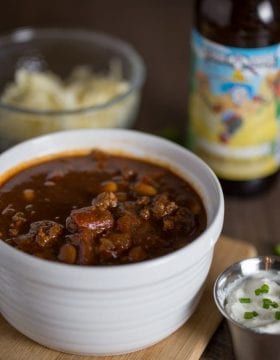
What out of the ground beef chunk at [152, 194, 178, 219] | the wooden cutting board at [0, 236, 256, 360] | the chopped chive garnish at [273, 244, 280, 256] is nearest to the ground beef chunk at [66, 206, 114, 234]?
the ground beef chunk at [152, 194, 178, 219]

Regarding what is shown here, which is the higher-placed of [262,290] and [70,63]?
[262,290]

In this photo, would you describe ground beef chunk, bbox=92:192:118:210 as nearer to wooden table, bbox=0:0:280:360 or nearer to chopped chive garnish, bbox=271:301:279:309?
chopped chive garnish, bbox=271:301:279:309

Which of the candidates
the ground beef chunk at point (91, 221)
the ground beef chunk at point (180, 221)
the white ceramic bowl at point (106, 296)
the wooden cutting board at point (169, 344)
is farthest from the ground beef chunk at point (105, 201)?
the wooden cutting board at point (169, 344)

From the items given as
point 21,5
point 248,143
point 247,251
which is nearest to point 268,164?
point 248,143

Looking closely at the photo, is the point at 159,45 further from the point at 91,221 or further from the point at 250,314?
the point at 250,314

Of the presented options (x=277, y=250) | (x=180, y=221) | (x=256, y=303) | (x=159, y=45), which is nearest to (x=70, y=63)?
(x=159, y=45)

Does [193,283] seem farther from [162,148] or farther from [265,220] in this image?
[265,220]
